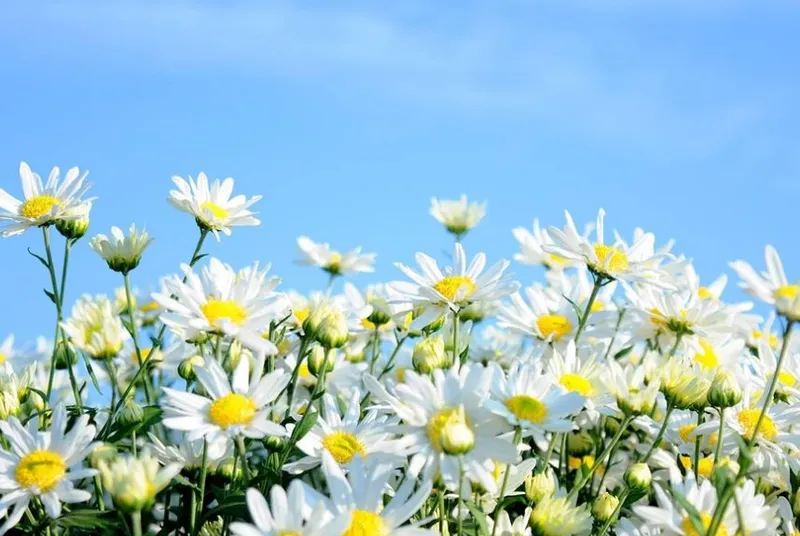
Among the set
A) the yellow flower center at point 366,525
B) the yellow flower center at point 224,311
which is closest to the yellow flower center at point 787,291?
the yellow flower center at point 366,525

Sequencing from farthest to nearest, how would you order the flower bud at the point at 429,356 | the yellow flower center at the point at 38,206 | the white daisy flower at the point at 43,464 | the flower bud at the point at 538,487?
the yellow flower center at the point at 38,206, the flower bud at the point at 429,356, the flower bud at the point at 538,487, the white daisy flower at the point at 43,464

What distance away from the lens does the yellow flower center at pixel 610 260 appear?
2.85 metres

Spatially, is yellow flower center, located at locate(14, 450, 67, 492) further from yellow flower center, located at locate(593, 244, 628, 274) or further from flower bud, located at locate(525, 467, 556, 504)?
yellow flower center, located at locate(593, 244, 628, 274)

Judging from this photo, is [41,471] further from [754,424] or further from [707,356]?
[707,356]

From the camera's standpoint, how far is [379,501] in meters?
1.94

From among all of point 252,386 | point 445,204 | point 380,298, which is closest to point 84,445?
point 252,386

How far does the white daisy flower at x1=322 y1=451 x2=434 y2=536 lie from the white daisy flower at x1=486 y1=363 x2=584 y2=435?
0.81 ft

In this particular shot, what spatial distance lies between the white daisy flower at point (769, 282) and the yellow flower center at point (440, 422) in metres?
0.85

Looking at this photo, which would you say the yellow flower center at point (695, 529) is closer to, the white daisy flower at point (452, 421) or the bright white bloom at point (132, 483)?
the white daisy flower at point (452, 421)

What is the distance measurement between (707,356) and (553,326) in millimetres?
640

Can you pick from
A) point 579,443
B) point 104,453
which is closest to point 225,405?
point 104,453

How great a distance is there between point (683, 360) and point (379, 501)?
119 centimetres

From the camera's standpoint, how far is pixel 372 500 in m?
1.94

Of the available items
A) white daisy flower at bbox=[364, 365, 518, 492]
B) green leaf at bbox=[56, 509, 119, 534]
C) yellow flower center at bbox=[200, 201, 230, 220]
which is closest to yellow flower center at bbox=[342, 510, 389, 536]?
white daisy flower at bbox=[364, 365, 518, 492]
